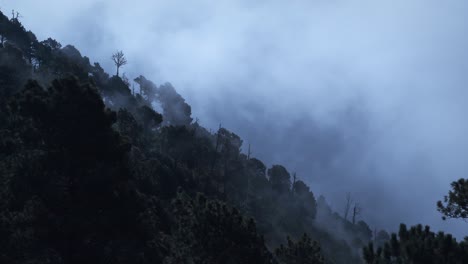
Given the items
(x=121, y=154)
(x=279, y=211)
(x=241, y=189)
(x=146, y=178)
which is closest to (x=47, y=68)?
(x=146, y=178)

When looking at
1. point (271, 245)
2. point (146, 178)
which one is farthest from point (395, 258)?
point (271, 245)

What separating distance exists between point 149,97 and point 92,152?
93407 millimetres

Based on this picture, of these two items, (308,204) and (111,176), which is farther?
(308,204)

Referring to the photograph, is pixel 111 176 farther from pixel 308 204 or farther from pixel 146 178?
pixel 308 204

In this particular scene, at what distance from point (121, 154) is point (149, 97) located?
9299 cm

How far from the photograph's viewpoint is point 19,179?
16.7 m

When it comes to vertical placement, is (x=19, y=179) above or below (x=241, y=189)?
below

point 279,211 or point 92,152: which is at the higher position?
point 279,211

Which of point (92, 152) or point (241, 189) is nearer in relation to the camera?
point (92, 152)

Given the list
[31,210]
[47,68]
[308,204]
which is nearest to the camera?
[31,210]

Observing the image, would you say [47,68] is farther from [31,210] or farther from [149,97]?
[31,210]

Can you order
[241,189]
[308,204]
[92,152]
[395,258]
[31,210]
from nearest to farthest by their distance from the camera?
[31,210], [92,152], [395,258], [241,189], [308,204]

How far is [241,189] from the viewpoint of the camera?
8731cm

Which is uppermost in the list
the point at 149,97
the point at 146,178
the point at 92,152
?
the point at 149,97
